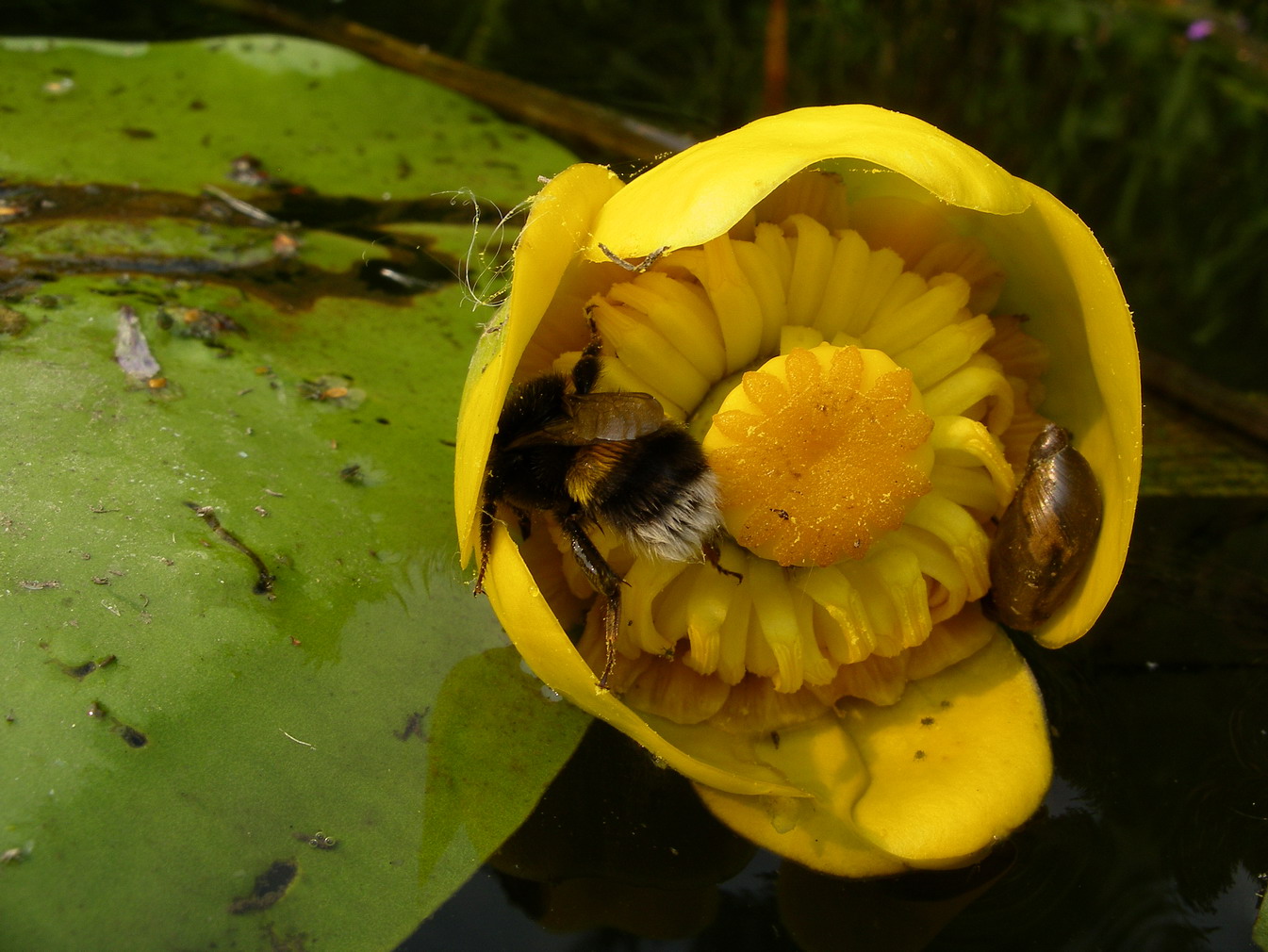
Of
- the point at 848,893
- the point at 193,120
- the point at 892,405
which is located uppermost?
the point at 892,405

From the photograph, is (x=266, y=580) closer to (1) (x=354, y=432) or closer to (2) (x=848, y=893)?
(1) (x=354, y=432)

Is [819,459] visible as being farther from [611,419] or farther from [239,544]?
[239,544]

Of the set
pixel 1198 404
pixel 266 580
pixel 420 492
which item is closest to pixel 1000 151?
pixel 1198 404

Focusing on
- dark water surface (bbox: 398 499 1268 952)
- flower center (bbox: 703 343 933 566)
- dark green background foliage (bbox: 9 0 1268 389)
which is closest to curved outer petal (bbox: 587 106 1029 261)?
flower center (bbox: 703 343 933 566)

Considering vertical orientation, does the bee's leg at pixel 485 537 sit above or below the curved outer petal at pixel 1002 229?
below

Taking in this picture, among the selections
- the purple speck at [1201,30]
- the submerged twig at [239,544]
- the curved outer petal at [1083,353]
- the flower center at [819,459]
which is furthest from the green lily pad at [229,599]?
the purple speck at [1201,30]

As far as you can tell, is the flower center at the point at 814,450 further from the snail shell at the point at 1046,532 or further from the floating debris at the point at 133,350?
the floating debris at the point at 133,350
